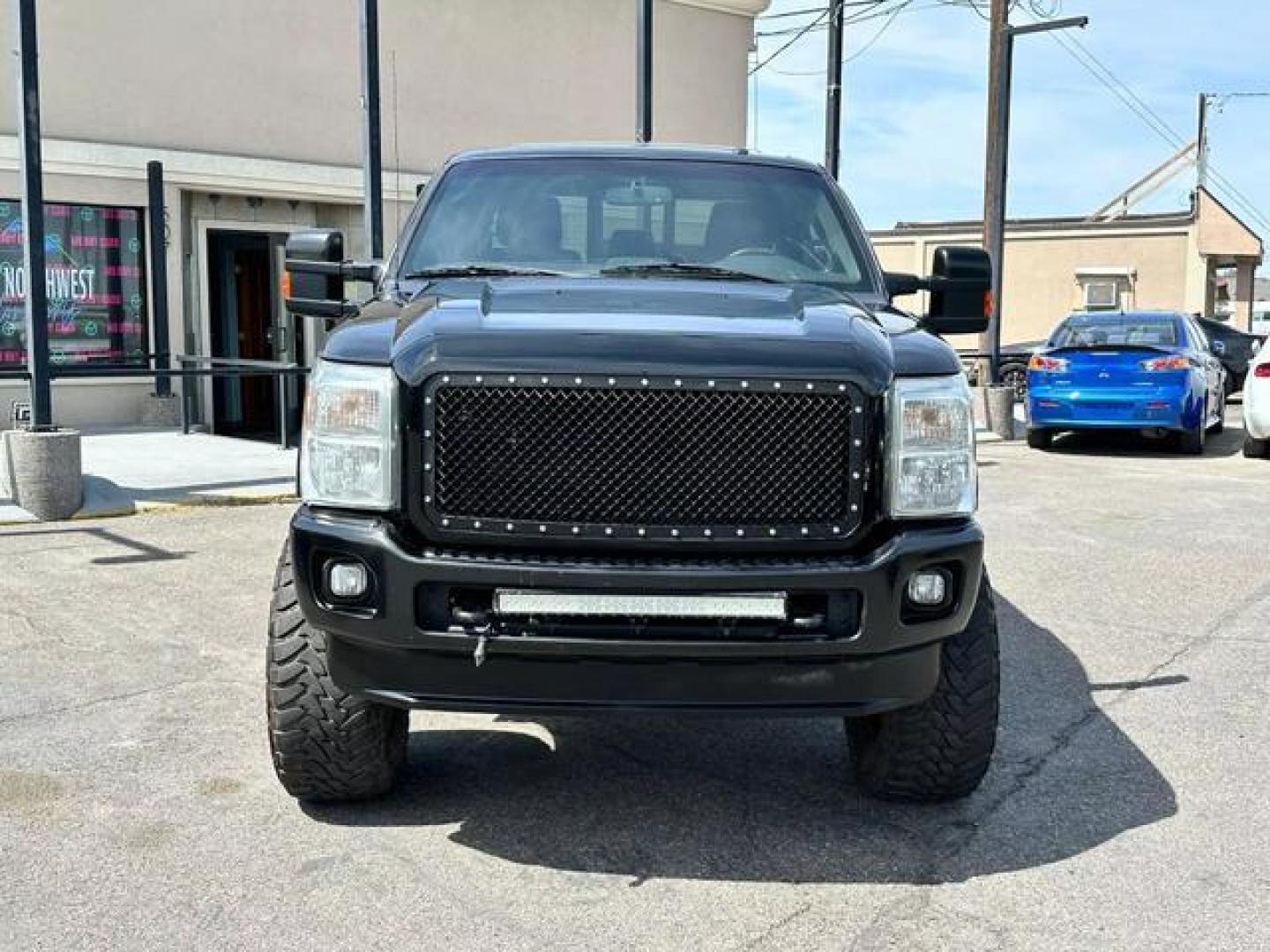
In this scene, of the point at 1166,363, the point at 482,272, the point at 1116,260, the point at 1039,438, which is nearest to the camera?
the point at 482,272

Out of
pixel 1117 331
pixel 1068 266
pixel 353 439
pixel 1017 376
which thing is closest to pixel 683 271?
pixel 353 439

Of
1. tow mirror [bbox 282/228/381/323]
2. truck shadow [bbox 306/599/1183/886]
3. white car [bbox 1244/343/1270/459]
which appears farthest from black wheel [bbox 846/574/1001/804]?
white car [bbox 1244/343/1270/459]

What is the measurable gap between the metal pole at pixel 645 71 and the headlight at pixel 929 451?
10.4 metres

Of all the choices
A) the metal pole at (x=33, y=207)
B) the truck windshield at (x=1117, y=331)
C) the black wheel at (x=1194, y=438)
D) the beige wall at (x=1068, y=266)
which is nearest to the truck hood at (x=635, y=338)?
the metal pole at (x=33, y=207)

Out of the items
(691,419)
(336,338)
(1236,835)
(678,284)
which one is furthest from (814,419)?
(1236,835)

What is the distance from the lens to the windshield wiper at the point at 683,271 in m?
4.38

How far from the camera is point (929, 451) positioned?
3.42 metres

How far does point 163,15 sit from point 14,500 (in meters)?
7.40

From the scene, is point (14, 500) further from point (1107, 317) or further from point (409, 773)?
point (1107, 317)

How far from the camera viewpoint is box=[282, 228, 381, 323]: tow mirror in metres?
4.78

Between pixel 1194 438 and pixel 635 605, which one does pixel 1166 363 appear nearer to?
pixel 1194 438

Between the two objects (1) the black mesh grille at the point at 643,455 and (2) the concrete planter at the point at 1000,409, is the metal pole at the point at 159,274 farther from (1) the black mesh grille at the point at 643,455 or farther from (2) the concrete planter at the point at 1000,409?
(1) the black mesh grille at the point at 643,455

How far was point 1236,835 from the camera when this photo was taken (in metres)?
3.81

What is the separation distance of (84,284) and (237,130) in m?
2.48
